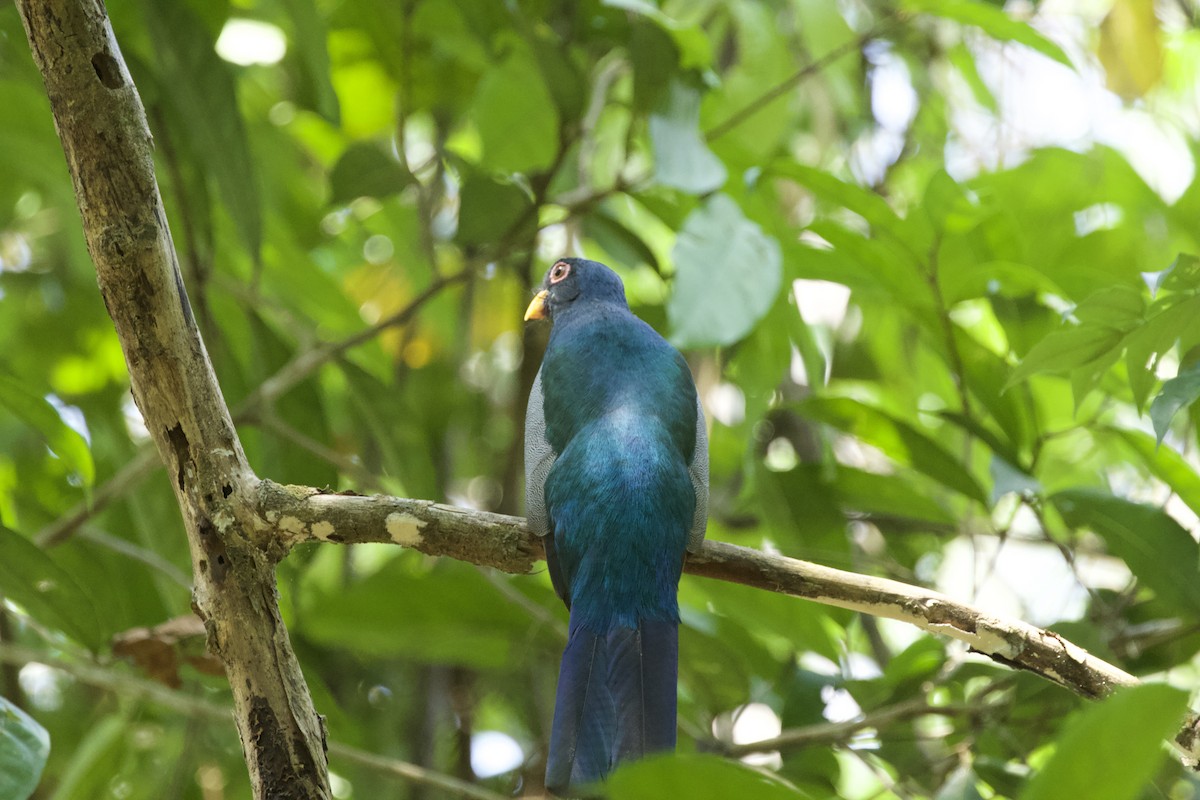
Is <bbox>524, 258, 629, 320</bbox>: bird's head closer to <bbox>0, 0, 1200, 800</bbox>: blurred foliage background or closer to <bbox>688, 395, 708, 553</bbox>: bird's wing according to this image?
<bbox>0, 0, 1200, 800</bbox>: blurred foliage background

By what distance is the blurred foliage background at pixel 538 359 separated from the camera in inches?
115

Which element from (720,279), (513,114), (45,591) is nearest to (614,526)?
(720,279)

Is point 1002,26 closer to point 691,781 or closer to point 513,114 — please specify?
point 513,114

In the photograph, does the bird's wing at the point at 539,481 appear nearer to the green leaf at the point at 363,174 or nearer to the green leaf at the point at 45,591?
the green leaf at the point at 363,174

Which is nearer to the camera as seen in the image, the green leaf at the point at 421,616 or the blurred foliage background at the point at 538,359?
the blurred foliage background at the point at 538,359

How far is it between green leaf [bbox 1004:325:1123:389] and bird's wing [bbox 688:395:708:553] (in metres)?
0.74

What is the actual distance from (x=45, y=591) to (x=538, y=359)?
6.72ft

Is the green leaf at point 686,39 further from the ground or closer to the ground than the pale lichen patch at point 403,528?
further from the ground

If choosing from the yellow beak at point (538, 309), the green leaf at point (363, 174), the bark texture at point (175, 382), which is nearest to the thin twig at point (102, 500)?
the bark texture at point (175, 382)

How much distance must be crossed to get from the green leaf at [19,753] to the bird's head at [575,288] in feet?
6.48

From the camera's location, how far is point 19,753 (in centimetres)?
233

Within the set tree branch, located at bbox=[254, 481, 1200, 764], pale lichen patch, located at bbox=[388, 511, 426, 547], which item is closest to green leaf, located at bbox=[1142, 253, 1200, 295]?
tree branch, located at bbox=[254, 481, 1200, 764]

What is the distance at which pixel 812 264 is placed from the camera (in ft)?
10.8

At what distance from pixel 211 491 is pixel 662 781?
49.4 inches
